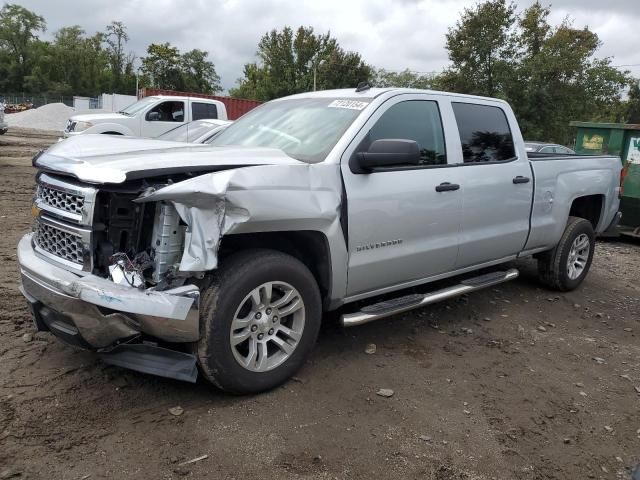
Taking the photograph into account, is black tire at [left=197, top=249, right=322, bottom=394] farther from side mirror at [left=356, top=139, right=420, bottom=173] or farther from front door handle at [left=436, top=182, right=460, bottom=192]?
front door handle at [left=436, top=182, right=460, bottom=192]

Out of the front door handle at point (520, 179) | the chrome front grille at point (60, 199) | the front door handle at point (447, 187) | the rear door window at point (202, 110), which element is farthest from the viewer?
the rear door window at point (202, 110)

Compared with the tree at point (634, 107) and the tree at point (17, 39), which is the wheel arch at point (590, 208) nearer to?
the tree at point (634, 107)

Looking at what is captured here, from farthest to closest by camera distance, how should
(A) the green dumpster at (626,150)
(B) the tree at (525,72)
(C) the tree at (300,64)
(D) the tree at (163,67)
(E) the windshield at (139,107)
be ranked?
1. (D) the tree at (163,67)
2. (C) the tree at (300,64)
3. (B) the tree at (525,72)
4. (E) the windshield at (139,107)
5. (A) the green dumpster at (626,150)

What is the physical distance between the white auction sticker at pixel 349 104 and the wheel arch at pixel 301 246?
41.5 inches

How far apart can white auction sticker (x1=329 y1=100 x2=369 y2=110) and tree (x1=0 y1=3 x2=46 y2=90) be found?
264 feet

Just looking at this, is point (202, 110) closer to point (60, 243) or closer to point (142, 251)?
point (60, 243)

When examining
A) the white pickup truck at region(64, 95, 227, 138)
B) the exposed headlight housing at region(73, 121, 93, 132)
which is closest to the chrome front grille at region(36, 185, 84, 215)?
the white pickup truck at region(64, 95, 227, 138)

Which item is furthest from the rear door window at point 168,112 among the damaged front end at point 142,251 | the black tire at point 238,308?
the black tire at point 238,308

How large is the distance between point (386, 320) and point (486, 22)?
28203 millimetres

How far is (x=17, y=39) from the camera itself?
73.3 meters

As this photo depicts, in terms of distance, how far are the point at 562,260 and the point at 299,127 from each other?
3404 mm

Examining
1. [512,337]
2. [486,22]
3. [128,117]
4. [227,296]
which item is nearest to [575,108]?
[486,22]

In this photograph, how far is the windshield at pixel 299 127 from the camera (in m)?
3.69

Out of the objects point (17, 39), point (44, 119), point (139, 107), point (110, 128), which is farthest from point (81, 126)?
point (17, 39)
